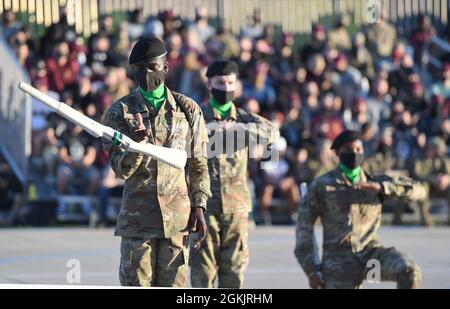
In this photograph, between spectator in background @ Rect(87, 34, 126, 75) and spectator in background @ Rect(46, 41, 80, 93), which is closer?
spectator in background @ Rect(46, 41, 80, 93)

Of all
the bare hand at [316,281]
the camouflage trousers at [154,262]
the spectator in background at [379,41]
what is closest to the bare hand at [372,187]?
the bare hand at [316,281]

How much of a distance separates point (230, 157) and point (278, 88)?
920cm

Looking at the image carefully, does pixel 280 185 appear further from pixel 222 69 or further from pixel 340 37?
pixel 222 69

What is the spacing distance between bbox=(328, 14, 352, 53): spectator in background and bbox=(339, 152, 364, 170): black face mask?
1069 cm

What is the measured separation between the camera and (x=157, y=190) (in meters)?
7.58

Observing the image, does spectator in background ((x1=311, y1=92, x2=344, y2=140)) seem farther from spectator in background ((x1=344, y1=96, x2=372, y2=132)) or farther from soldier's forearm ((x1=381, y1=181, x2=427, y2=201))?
soldier's forearm ((x1=381, y1=181, x2=427, y2=201))

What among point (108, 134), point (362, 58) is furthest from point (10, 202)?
point (108, 134)

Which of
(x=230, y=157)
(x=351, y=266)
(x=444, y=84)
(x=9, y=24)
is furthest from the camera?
(x=444, y=84)

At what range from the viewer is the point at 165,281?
7.59 m

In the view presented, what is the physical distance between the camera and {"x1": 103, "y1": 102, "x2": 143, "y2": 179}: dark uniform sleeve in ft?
23.9

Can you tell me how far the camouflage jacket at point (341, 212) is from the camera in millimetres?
9922

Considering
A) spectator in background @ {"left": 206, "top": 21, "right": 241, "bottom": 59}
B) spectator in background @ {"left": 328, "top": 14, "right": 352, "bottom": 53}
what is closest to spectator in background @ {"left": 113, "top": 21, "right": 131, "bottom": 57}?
spectator in background @ {"left": 206, "top": 21, "right": 241, "bottom": 59}

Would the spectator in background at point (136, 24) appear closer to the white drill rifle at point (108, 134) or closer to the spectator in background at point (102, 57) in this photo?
the spectator in background at point (102, 57)

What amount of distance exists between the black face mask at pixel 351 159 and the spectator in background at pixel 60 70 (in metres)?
8.52
